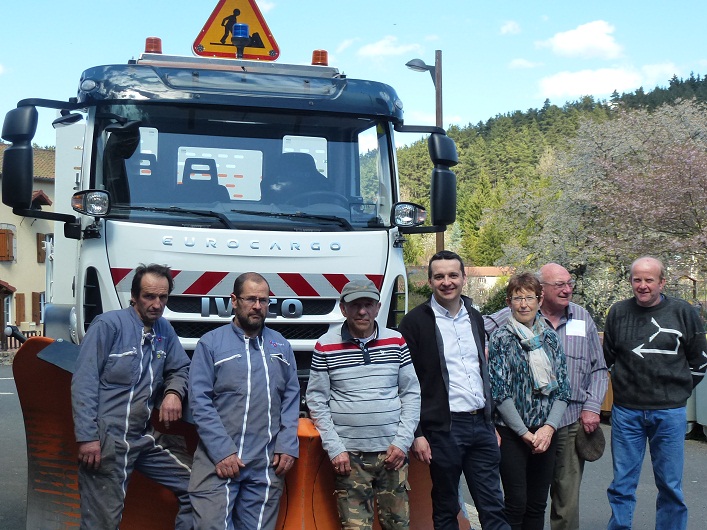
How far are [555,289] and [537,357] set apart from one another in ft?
1.90

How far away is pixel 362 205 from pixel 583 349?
188cm

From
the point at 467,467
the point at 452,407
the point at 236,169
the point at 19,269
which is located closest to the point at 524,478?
the point at 467,467

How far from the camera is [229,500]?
4699 mm

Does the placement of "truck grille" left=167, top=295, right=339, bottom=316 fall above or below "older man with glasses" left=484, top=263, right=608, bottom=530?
above

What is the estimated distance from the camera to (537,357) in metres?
5.33

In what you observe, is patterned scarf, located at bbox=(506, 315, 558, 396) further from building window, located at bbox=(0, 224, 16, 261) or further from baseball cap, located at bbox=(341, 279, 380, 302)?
building window, located at bbox=(0, 224, 16, 261)

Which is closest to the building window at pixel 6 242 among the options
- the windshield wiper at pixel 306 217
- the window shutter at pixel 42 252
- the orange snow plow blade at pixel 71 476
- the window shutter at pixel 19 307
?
the window shutter at pixel 42 252

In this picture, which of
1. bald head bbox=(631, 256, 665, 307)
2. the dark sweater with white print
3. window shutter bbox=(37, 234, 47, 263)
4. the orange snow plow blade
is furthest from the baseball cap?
window shutter bbox=(37, 234, 47, 263)

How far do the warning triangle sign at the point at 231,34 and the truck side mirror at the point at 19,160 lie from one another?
2.09 metres

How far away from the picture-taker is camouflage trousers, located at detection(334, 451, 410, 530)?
4.86 metres

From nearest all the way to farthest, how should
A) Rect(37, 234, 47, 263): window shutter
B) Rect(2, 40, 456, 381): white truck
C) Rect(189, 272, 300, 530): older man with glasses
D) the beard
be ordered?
Rect(189, 272, 300, 530): older man with glasses
the beard
Rect(2, 40, 456, 381): white truck
Rect(37, 234, 47, 263): window shutter

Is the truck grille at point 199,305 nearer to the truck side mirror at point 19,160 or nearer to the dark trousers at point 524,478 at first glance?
the truck side mirror at point 19,160

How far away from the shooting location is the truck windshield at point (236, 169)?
20.4 ft

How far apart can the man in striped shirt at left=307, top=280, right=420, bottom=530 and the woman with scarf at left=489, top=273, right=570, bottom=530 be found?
26.6 inches
